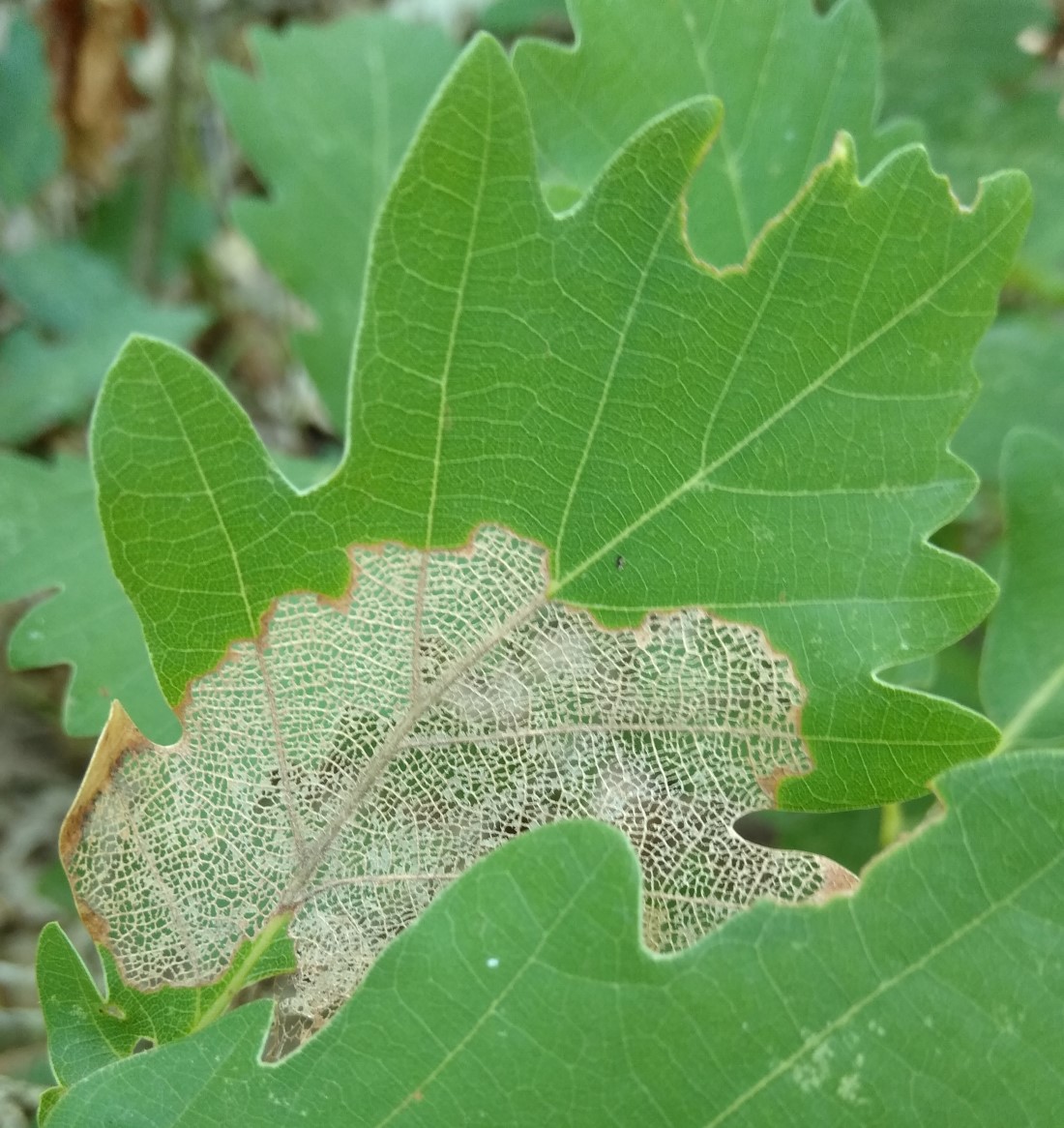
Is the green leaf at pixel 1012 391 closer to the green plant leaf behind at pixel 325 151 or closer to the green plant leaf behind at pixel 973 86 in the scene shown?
the green plant leaf behind at pixel 973 86

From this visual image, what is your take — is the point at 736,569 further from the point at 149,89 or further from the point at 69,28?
the point at 149,89

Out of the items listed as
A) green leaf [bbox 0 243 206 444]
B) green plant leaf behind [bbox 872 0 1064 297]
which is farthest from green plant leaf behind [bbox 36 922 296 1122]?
green plant leaf behind [bbox 872 0 1064 297]

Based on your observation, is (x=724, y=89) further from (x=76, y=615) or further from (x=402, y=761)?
(x=76, y=615)

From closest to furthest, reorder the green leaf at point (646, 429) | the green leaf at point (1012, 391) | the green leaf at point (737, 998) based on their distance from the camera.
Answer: the green leaf at point (737, 998), the green leaf at point (646, 429), the green leaf at point (1012, 391)

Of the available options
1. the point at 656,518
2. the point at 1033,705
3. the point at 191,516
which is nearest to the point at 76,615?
the point at 191,516

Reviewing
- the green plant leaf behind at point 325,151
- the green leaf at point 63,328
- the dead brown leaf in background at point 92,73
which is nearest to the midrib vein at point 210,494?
the green plant leaf behind at point 325,151
